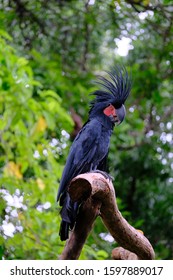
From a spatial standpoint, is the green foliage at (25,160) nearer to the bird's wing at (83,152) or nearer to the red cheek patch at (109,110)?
the bird's wing at (83,152)

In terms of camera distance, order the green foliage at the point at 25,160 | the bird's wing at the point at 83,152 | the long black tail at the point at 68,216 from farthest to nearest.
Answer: the green foliage at the point at 25,160 < the bird's wing at the point at 83,152 < the long black tail at the point at 68,216

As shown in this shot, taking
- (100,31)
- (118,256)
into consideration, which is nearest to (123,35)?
(100,31)

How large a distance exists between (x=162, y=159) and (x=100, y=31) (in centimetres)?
166

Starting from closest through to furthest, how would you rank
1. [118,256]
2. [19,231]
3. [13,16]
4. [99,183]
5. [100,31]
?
[99,183], [118,256], [19,231], [13,16], [100,31]

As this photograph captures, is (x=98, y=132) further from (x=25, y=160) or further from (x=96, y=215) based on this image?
(x=25, y=160)

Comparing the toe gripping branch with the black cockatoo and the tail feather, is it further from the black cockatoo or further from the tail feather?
the black cockatoo

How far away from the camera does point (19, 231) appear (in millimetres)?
4070

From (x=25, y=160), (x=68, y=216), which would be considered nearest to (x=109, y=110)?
(x=68, y=216)

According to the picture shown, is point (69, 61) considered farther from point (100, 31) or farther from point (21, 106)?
point (21, 106)

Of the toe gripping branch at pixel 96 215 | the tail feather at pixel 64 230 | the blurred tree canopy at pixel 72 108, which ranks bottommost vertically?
the blurred tree canopy at pixel 72 108

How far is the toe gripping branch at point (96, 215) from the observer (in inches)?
111

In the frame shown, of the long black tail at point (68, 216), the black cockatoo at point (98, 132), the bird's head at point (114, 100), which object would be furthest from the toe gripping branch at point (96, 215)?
the bird's head at point (114, 100)

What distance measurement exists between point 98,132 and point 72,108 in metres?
2.49
